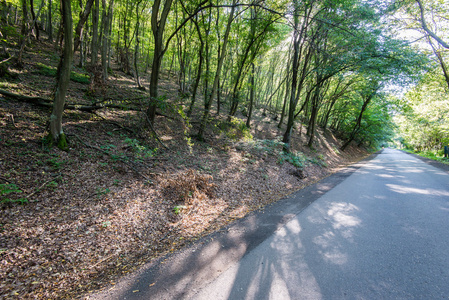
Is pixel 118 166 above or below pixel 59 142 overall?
below

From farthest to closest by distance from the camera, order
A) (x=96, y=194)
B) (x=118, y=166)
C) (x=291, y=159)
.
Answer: (x=291, y=159), (x=118, y=166), (x=96, y=194)

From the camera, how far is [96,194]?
4.55 meters

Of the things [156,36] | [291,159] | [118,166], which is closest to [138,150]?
[118,166]

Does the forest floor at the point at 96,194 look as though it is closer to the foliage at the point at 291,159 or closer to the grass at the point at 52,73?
the grass at the point at 52,73

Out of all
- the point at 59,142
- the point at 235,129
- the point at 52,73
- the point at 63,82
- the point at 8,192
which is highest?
the point at 52,73

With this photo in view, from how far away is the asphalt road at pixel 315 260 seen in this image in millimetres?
2594

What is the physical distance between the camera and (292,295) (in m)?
2.52

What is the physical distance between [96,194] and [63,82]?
3298mm

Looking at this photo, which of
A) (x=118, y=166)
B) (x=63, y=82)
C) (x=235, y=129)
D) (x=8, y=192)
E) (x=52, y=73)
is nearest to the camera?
(x=8, y=192)

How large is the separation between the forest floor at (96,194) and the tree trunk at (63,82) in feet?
1.12

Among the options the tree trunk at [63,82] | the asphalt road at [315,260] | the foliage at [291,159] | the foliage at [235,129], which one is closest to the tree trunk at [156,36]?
the tree trunk at [63,82]

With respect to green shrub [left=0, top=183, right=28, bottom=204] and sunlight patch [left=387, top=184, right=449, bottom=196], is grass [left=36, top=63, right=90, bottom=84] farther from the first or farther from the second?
sunlight patch [left=387, top=184, right=449, bottom=196]

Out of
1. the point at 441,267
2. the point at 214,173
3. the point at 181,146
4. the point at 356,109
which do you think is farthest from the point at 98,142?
the point at 356,109

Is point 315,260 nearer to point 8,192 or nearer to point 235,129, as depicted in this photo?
point 8,192
